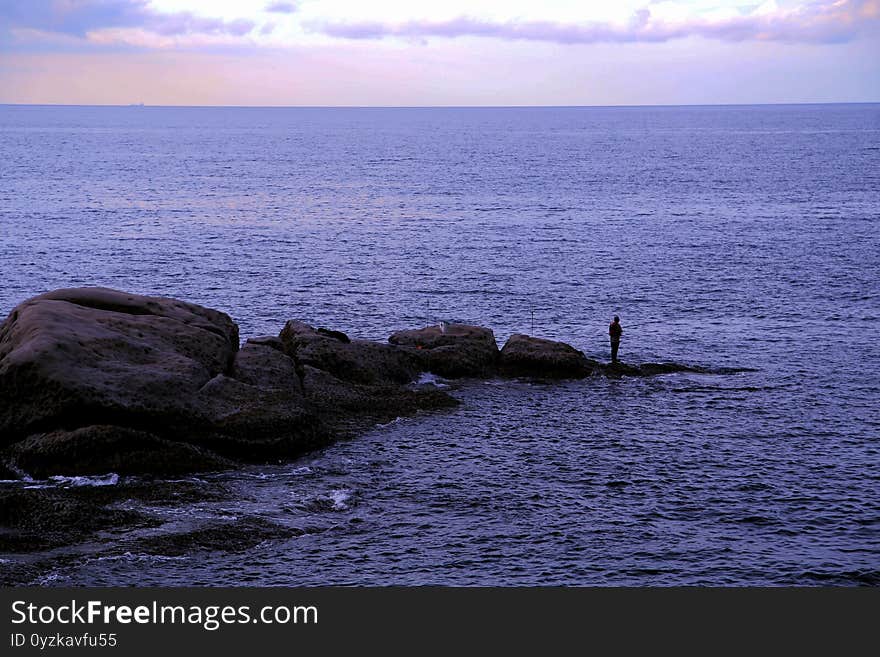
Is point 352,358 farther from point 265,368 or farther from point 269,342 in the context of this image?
point 269,342

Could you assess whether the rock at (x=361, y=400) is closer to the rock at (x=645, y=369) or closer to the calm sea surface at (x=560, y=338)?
the calm sea surface at (x=560, y=338)

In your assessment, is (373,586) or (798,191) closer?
(373,586)

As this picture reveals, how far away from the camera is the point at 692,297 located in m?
68.4

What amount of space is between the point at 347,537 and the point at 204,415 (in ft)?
31.0

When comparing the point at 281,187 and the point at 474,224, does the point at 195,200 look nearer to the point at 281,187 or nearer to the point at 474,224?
the point at 281,187

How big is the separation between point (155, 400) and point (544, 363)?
2050 centimetres

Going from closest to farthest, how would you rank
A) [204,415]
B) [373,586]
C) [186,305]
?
[373,586] → [204,415] → [186,305]

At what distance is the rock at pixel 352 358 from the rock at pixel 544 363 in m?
4.97

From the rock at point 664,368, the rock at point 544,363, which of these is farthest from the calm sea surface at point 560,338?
the rock at point 544,363

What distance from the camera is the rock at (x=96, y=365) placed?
34.8m

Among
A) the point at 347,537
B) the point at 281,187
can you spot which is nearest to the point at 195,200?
the point at 281,187

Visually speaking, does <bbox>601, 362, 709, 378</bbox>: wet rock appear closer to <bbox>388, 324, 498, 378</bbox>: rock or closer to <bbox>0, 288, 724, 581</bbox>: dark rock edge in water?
<bbox>388, 324, 498, 378</bbox>: rock

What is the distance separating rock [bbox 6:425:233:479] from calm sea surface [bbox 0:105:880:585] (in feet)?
9.90

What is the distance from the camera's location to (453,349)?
48.7 m
